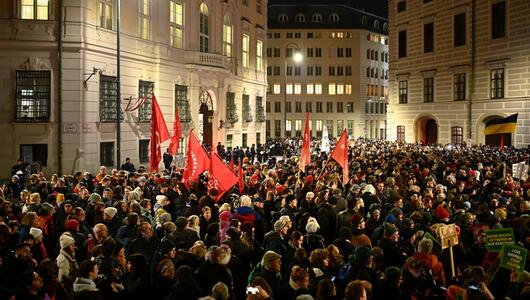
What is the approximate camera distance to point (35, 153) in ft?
88.0

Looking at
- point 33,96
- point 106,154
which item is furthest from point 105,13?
point 106,154

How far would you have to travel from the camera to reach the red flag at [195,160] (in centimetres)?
1584

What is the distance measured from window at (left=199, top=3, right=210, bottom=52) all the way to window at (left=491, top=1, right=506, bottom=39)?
18.9 m

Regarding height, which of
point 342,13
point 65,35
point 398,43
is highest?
point 342,13

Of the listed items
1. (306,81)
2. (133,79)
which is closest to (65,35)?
(133,79)

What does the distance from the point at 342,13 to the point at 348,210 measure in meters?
91.1

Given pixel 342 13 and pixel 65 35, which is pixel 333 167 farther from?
pixel 342 13

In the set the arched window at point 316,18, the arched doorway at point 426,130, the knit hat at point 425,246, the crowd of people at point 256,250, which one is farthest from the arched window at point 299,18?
the knit hat at point 425,246

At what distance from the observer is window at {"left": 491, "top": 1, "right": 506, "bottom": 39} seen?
37.8m

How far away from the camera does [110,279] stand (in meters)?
7.51

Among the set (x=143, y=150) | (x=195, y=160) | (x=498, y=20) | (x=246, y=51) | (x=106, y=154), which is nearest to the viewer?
(x=195, y=160)

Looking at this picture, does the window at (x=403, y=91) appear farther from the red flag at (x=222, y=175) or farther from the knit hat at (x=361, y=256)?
the knit hat at (x=361, y=256)

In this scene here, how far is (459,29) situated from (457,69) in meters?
→ 2.85

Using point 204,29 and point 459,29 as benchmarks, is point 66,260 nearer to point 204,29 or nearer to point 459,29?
point 204,29
